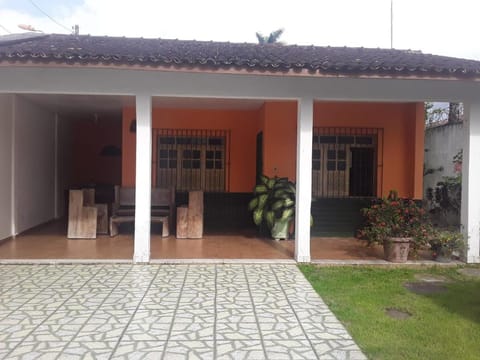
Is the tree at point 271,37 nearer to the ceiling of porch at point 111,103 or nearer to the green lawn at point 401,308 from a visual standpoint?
the ceiling of porch at point 111,103

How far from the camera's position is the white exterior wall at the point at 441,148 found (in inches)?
439

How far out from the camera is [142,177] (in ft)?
22.3

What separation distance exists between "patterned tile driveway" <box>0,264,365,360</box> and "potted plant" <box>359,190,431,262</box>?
68.3 inches

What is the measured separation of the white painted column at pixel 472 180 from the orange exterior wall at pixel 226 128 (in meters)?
4.79

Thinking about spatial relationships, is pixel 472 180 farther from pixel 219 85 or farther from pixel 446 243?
pixel 219 85

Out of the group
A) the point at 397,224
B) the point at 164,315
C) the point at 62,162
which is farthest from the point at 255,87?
the point at 62,162

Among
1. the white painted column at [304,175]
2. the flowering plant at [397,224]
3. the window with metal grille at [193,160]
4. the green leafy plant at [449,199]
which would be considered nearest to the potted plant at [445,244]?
the flowering plant at [397,224]

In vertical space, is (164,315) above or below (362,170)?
below

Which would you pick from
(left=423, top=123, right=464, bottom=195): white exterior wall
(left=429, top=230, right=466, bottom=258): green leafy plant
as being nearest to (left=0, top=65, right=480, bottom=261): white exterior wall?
(left=429, top=230, right=466, bottom=258): green leafy plant

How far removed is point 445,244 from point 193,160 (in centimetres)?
590

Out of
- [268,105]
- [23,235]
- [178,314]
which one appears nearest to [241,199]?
[268,105]

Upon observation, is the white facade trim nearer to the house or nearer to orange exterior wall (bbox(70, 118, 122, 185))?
the house

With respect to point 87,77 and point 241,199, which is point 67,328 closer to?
point 87,77

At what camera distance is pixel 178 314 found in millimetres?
4586
